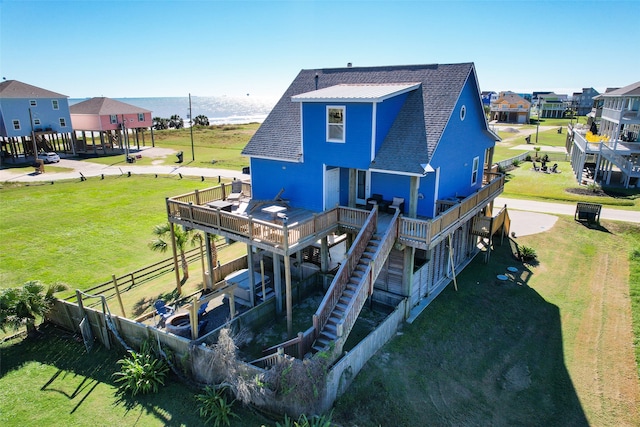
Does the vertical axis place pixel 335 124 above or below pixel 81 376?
above

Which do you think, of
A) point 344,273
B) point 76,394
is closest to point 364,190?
point 344,273

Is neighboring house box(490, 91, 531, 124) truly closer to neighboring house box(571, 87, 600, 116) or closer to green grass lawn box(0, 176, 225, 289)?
neighboring house box(571, 87, 600, 116)

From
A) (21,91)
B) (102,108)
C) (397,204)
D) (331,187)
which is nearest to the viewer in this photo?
(397,204)

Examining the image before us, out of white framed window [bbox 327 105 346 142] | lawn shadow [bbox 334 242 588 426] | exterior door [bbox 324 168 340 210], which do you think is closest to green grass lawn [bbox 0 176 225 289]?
exterior door [bbox 324 168 340 210]

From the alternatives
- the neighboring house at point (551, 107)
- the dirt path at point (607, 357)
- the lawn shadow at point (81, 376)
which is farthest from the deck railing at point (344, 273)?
the neighboring house at point (551, 107)

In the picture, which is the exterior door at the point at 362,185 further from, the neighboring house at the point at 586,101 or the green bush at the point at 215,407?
the neighboring house at the point at 586,101

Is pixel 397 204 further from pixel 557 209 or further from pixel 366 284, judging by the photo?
pixel 557 209

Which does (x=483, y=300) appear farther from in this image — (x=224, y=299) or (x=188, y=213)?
(x=188, y=213)
